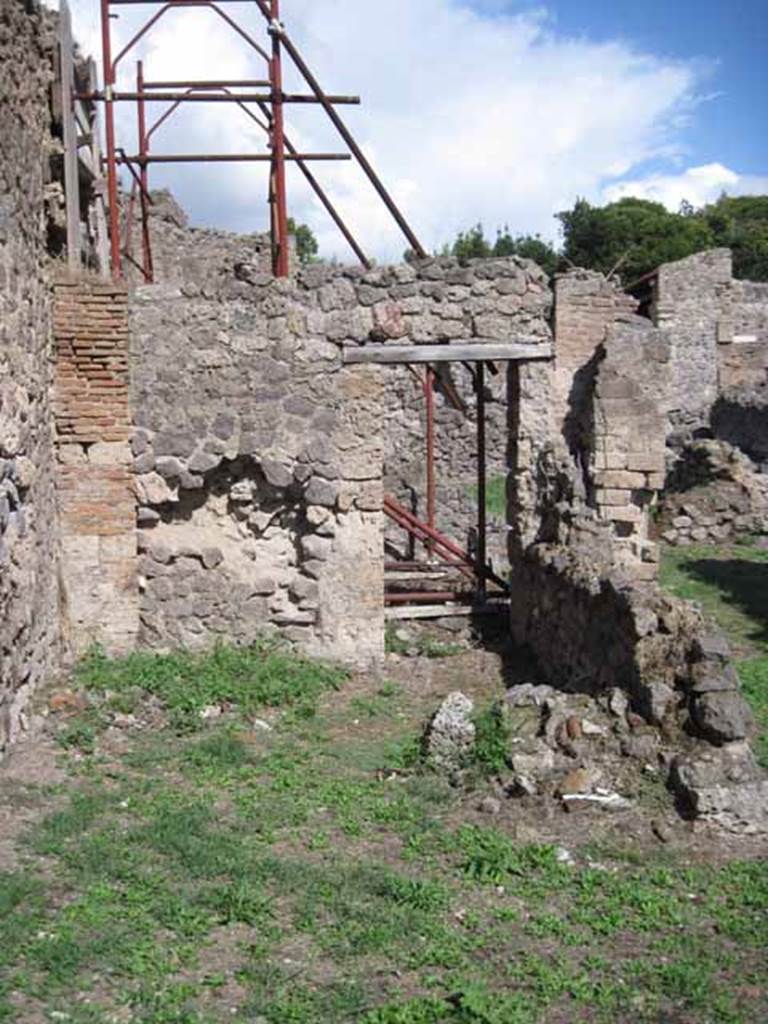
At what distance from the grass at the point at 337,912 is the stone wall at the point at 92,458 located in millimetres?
2099

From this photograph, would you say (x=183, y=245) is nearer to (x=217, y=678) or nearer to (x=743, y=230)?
(x=217, y=678)

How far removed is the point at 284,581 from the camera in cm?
845

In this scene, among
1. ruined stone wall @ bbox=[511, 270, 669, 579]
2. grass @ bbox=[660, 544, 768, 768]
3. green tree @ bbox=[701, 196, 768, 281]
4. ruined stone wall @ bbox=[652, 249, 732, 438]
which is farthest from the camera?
green tree @ bbox=[701, 196, 768, 281]

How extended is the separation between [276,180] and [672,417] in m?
19.2

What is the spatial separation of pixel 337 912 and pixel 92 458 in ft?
15.3

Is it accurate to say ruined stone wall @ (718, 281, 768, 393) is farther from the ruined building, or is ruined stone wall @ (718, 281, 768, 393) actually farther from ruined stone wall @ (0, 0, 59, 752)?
ruined stone wall @ (0, 0, 59, 752)

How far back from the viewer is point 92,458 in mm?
7996

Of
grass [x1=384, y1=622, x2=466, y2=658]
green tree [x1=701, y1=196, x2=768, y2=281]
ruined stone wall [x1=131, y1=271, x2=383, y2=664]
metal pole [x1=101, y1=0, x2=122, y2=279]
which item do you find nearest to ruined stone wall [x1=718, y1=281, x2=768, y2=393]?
green tree [x1=701, y1=196, x2=768, y2=281]

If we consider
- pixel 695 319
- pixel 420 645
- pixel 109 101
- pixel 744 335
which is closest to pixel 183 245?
pixel 109 101

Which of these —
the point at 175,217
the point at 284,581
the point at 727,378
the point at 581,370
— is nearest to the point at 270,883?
the point at 284,581

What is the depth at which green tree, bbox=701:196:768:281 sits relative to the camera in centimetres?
4088

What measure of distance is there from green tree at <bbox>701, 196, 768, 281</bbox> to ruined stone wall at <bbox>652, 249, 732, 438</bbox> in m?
10.7

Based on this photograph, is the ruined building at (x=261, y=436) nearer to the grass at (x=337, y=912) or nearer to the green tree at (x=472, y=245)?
the grass at (x=337, y=912)

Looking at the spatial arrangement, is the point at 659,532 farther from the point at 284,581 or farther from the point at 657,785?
the point at 657,785
